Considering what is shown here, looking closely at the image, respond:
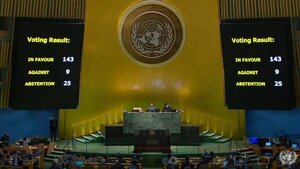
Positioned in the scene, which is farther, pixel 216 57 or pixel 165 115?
pixel 216 57

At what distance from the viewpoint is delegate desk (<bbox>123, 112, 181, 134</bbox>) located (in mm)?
18109

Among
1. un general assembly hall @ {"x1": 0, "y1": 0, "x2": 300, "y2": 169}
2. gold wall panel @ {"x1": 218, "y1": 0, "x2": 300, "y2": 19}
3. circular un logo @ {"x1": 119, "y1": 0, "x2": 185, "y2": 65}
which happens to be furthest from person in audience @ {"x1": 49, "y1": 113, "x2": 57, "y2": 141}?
gold wall panel @ {"x1": 218, "y1": 0, "x2": 300, "y2": 19}

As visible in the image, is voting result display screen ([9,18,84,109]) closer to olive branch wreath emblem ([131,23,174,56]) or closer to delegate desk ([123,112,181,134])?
delegate desk ([123,112,181,134])

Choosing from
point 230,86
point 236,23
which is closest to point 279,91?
point 230,86

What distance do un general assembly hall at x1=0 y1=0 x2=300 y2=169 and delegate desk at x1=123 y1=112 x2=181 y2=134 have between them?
0.16 feet

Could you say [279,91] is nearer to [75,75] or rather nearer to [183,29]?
[75,75]

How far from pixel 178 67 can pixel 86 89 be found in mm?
5426

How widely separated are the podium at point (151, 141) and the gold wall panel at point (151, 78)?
4.18 metres

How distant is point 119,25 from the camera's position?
20.9 meters

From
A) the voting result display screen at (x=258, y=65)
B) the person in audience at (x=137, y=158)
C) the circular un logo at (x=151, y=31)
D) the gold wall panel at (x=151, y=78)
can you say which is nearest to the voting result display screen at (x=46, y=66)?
the person in audience at (x=137, y=158)

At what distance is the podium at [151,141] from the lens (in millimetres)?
16625

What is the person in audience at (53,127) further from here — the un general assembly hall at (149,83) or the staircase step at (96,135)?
the staircase step at (96,135)

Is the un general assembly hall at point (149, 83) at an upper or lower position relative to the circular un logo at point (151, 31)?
lower

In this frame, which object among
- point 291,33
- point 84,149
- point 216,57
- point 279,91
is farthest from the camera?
point 216,57
